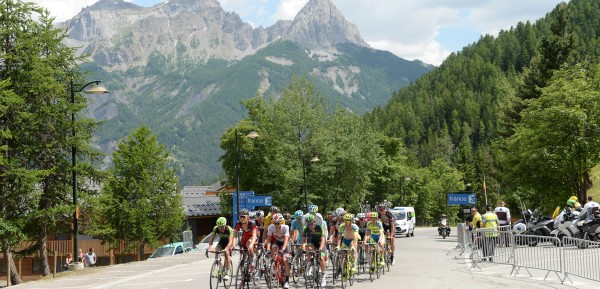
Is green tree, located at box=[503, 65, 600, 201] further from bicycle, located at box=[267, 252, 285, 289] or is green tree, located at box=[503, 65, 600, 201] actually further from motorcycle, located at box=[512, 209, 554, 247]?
bicycle, located at box=[267, 252, 285, 289]

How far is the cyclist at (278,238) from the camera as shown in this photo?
52.6 ft

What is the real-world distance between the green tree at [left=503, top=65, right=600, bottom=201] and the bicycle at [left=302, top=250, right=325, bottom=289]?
88.7ft

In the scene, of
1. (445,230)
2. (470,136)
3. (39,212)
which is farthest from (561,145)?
(470,136)

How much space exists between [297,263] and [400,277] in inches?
127

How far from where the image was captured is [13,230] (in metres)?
27.0

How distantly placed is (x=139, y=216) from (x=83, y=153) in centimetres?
1533

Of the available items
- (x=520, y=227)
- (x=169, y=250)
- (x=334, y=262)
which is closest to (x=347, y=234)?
(x=334, y=262)

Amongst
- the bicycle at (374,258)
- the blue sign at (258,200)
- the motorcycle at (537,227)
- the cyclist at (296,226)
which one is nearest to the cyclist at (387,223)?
the bicycle at (374,258)

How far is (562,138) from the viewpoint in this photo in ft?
130

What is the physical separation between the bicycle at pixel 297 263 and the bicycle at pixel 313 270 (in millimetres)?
312

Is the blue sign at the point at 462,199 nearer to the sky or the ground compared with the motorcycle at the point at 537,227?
nearer to the sky

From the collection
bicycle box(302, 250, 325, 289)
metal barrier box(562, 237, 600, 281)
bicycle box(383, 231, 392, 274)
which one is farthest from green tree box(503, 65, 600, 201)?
bicycle box(302, 250, 325, 289)

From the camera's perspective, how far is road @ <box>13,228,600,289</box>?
1650cm

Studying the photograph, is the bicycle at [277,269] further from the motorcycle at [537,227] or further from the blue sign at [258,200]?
the blue sign at [258,200]
